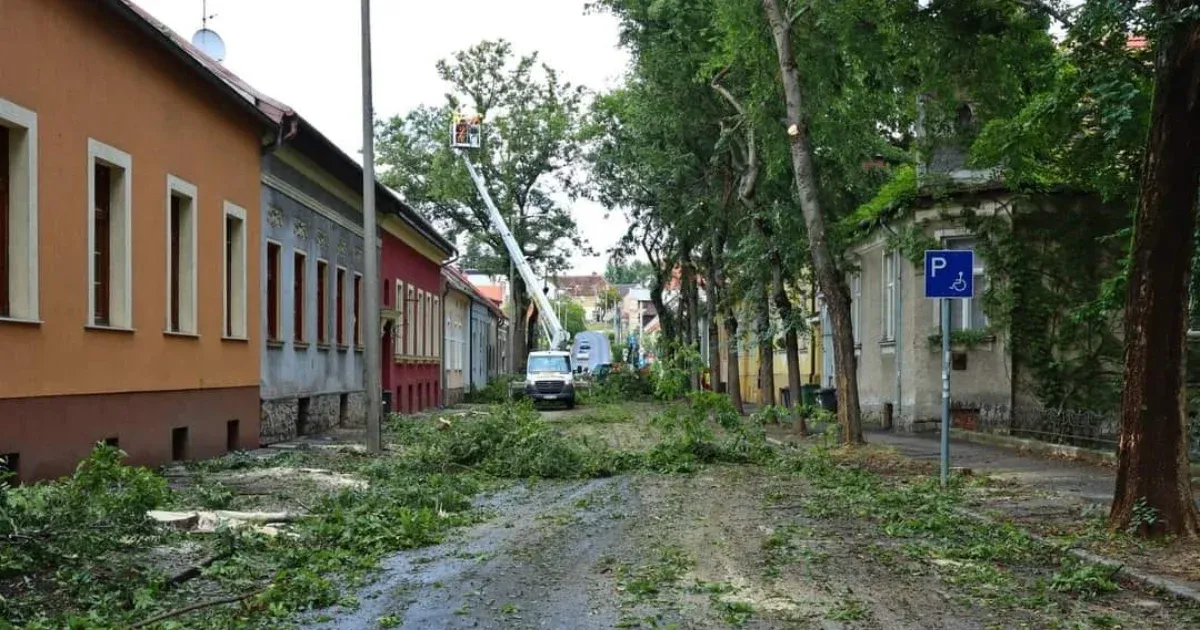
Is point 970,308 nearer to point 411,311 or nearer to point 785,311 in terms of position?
point 785,311

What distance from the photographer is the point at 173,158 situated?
17188mm

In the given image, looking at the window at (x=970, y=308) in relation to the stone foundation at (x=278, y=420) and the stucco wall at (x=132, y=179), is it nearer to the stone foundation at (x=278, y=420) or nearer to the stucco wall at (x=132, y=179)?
the stone foundation at (x=278, y=420)

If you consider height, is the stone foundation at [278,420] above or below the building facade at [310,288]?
below

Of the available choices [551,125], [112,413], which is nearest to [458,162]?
[551,125]

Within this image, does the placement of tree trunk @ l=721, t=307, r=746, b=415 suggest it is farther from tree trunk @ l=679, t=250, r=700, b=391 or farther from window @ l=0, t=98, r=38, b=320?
window @ l=0, t=98, r=38, b=320

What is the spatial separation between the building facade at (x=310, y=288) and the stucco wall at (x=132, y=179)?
229cm

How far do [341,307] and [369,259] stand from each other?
10782 mm

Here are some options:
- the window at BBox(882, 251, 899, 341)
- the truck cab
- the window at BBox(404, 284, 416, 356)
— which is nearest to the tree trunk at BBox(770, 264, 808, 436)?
the window at BBox(882, 251, 899, 341)

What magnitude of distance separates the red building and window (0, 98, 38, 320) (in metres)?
20.0

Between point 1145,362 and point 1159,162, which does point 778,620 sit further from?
point 1159,162

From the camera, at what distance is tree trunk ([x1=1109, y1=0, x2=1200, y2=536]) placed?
9.66 m

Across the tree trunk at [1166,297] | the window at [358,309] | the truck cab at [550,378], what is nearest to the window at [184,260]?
the window at [358,309]

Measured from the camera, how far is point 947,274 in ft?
46.0

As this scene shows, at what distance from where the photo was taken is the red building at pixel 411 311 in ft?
116
